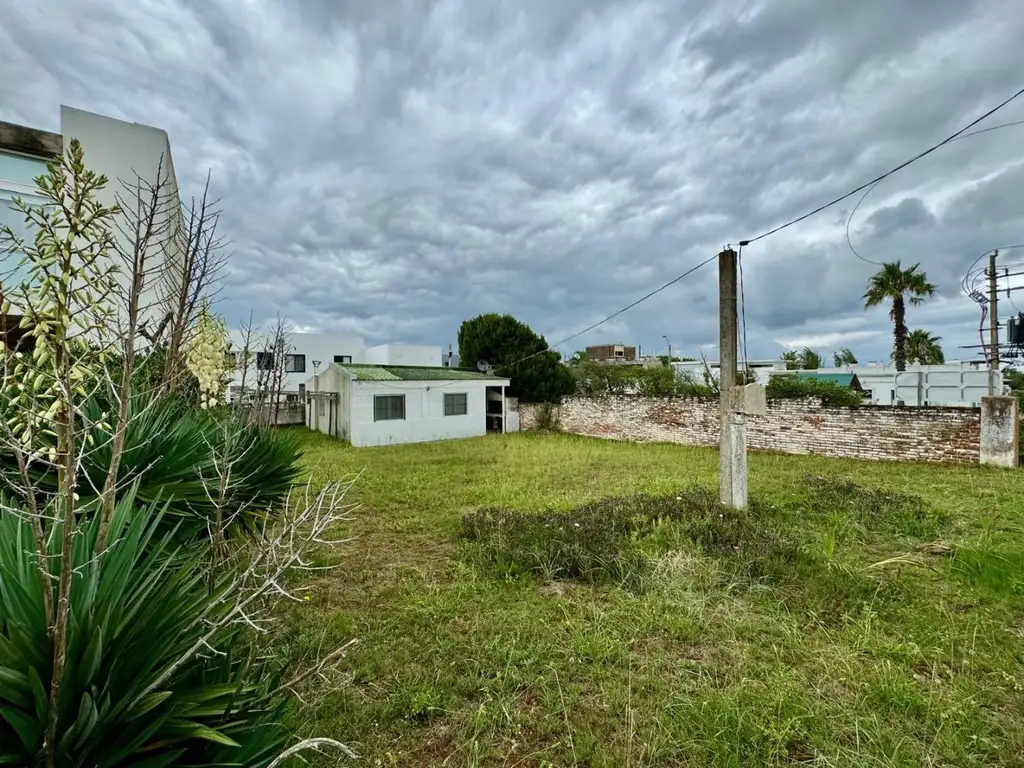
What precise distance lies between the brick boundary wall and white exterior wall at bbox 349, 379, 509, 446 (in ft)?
11.2

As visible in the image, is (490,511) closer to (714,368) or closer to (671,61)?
(671,61)

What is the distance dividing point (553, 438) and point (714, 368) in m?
10.7

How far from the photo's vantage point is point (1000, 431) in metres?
8.11

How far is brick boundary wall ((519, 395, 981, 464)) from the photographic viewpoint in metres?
8.74

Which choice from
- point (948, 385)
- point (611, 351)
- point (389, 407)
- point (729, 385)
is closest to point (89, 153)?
point (389, 407)

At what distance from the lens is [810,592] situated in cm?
338

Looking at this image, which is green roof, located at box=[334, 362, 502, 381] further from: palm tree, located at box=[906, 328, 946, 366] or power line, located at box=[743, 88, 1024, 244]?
palm tree, located at box=[906, 328, 946, 366]

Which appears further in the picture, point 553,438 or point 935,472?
point 553,438

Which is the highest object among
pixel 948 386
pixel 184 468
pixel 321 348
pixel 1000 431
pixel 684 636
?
pixel 321 348

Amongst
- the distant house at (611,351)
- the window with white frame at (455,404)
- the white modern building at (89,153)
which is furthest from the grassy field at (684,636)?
the distant house at (611,351)

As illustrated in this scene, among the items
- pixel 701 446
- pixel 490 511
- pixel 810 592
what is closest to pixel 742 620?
pixel 810 592

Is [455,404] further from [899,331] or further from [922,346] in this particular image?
[922,346]

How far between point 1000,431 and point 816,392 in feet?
9.90

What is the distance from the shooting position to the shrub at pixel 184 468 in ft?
8.65
